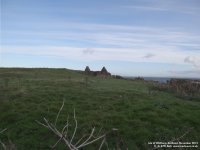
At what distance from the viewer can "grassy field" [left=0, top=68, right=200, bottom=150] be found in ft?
45.9

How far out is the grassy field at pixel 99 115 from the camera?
13984mm

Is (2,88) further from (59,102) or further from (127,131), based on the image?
(127,131)

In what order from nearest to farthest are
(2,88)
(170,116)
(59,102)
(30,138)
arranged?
(30,138), (170,116), (59,102), (2,88)

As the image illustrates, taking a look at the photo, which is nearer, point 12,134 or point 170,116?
point 12,134

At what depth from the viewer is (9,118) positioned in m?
16.4

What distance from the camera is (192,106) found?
65.7ft

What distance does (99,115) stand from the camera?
16281mm

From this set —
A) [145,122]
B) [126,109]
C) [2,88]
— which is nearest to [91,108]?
[126,109]

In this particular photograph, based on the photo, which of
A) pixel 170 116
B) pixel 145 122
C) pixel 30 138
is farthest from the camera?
pixel 170 116

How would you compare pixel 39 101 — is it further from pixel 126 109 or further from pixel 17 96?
pixel 126 109

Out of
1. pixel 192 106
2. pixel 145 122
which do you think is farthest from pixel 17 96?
pixel 192 106

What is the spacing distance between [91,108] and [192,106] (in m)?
5.98

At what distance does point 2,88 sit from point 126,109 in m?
9.10

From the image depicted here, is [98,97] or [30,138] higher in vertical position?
[98,97]
